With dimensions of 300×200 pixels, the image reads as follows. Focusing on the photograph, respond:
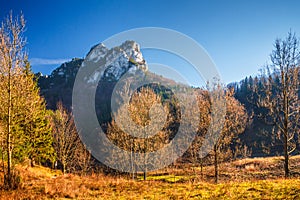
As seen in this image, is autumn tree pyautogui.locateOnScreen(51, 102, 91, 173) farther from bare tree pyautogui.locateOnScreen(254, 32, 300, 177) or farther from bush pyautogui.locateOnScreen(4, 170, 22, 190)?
bare tree pyautogui.locateOnScreen(254, 32, 300, 177)

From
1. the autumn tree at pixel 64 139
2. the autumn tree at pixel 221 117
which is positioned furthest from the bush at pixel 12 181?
the autumn tree at pixel 64 139

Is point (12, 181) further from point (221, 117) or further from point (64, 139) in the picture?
point (64, 139)

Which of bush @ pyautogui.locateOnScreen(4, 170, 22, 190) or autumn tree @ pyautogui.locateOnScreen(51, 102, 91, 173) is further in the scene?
autumn tree @ pyautogui.locateOnScreen(51, 102, 91, 173)

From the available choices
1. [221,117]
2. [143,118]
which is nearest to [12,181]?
[143,118]

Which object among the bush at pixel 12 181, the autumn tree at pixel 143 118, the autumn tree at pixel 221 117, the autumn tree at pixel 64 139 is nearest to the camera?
the bush at pixel 12 181

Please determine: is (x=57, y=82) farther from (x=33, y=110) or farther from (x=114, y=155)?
(x=33, y=110)

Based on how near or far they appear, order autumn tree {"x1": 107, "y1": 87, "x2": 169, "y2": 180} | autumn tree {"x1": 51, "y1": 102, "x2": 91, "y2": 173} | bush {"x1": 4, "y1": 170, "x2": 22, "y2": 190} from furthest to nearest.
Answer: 1. autumn tree {"x1": 51, "y1": 102, "x2": 91, "y2": 173}
2. autumn tree {"x1": 107, "y1": 87, "x2": 169, "y2": 180}
3. bush {"x1": 4, "y1": 170, "x2": 22, "y2": 190}

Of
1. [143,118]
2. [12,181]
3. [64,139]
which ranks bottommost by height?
[64,139]

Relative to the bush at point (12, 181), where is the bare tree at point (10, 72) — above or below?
above

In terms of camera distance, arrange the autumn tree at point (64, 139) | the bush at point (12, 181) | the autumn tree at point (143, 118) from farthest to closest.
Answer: the autumn tree at point (64, 139)
the autumn tree at point (143, 118)
the bush at point (12, 181)

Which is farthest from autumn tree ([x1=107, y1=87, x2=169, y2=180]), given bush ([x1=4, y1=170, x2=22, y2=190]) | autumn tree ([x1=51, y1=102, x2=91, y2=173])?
bush ([x1=4, y1=170, x2=22, y2=190])

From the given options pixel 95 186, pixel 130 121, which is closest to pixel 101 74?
pixel 130 121

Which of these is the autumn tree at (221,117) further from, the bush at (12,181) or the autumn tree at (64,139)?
the autumn tree at (64,139)

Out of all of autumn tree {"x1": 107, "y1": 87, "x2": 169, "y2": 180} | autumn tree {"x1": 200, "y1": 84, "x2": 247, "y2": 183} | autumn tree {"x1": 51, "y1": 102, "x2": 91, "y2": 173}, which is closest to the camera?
autumn tree {"x1": 200, "y1": 84, "x2": 247, "y2": 183}
